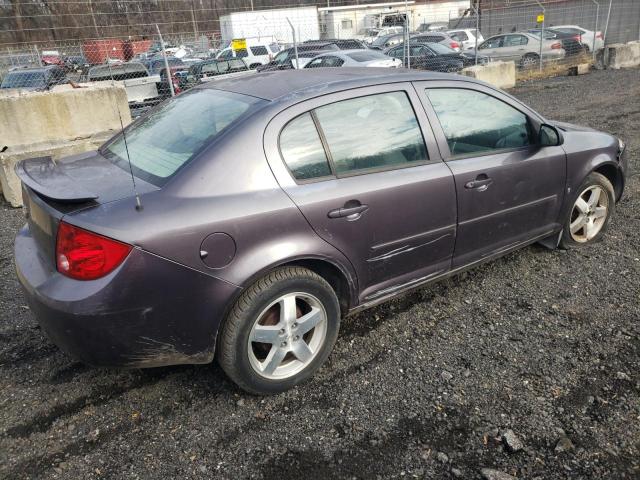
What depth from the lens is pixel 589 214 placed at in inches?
165

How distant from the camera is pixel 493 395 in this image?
2672 millimetres

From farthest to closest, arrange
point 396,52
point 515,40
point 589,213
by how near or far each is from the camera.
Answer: point 515,40 → point 396,52 → point 589,213

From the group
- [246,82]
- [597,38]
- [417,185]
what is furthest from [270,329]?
[597,38]

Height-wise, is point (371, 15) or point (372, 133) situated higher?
point (372, 133)

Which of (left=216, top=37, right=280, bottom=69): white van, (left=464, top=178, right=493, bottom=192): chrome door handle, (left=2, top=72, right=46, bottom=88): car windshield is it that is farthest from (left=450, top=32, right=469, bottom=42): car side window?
(left=464, top=178, right=493, bottom=192): chrome door handle

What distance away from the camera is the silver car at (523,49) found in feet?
57.0

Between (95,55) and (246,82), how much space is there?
12250 mm

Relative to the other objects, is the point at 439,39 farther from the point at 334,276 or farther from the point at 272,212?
the point at 272,212

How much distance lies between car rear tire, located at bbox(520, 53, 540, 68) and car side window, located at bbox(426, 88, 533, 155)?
619 inches

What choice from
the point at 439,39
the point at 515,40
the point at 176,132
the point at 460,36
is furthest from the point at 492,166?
the point at 460,36

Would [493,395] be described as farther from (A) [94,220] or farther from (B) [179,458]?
(A) [94,220]

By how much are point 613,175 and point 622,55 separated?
50.1ft

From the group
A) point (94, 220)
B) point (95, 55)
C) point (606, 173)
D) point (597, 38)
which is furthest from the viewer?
point (597, 38)

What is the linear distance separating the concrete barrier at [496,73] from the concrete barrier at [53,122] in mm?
9043
